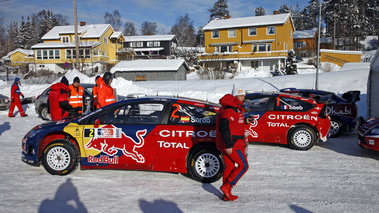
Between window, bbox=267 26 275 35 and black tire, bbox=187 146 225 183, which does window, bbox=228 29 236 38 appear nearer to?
window, bbox=267 26 275 35

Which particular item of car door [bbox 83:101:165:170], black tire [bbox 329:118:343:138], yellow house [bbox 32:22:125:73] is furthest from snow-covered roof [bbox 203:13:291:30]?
car door [bbox 83:101:165:170]

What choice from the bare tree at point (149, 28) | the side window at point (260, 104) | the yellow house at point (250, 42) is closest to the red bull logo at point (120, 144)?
the side window at point (260, 104)

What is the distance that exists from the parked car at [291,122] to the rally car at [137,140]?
279 centimetres

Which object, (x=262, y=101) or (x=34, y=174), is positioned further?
(x=262, y=101)

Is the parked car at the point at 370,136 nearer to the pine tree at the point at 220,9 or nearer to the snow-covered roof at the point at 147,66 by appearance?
Answer: the snow-covered roof at the point at 147,66

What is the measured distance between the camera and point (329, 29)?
73250 millimetres

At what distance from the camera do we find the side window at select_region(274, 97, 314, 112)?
26.5 feet

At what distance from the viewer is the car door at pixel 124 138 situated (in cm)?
550

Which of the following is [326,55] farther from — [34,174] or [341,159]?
[34,174]

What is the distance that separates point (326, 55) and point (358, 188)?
4523 cm

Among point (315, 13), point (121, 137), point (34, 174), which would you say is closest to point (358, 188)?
point (121, 137)

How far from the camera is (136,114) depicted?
5727mm

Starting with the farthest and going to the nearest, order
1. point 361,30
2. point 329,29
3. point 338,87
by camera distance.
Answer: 1. point 329,29
2. point 361,30
3. point 338,87

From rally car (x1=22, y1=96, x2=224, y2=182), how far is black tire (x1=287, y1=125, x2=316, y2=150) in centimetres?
319
